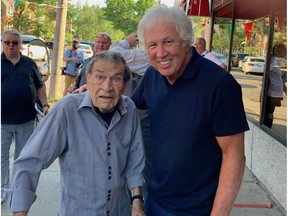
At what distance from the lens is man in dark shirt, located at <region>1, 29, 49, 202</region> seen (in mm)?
4039

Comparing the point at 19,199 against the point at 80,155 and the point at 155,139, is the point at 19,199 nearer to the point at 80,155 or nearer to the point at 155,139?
the point at 80,155

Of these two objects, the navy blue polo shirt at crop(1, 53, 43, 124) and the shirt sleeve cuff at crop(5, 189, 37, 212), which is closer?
the shirt sleeve cuff at crop(5, 189, 37, 212)

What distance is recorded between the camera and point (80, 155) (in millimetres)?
1887

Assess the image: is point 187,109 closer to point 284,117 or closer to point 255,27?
point 284,117

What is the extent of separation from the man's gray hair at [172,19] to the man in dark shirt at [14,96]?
2.61 metres

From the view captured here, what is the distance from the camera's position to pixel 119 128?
1976mm

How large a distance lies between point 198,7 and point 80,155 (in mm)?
7444

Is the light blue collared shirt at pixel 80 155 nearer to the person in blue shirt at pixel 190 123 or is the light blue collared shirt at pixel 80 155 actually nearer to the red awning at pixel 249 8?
the person in blue shirt at pixel 190 123

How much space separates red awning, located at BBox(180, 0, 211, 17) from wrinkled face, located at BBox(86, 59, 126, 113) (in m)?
6.91

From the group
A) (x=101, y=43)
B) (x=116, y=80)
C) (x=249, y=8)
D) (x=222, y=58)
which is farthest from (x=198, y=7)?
(x=116, y=80)

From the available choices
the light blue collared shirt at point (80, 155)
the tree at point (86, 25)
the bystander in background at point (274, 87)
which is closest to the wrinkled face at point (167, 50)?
the light blue collared shirt at point (80, 155)

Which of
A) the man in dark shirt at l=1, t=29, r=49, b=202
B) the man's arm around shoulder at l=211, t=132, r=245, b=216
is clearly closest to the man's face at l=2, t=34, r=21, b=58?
the man in dark shirt at l=1, t=29, r=49, b=202

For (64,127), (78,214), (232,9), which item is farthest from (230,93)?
(232,9)

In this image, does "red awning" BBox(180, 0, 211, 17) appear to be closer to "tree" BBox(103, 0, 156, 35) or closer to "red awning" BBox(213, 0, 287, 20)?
"red awning" BBox(213, 0, 287, 20)
